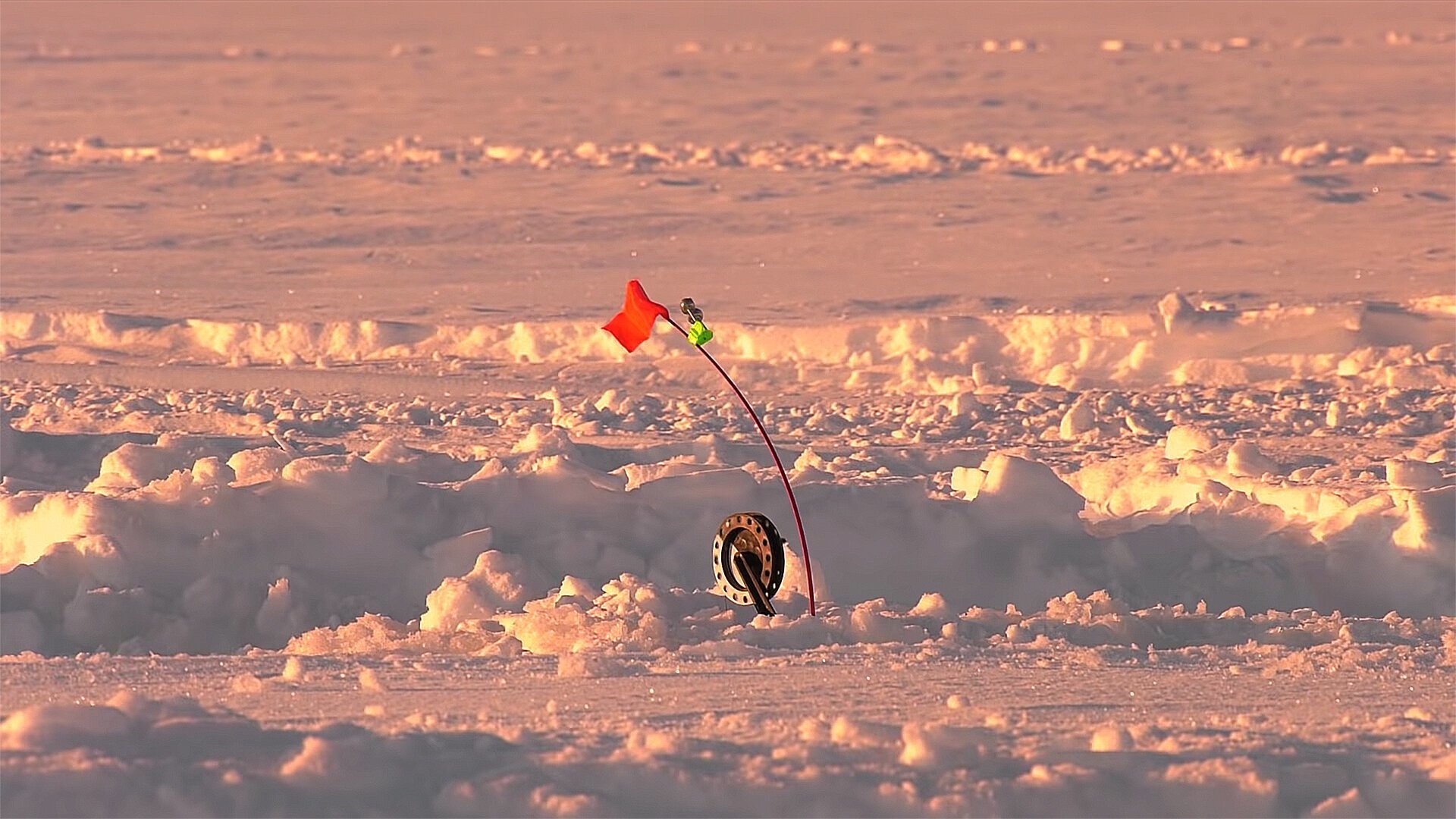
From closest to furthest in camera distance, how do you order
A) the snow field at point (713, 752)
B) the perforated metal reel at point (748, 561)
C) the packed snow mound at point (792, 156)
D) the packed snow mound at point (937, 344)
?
the snow field at point (713, 752)
the perforated metal reel at point (748, 561)
the packed snow mound at point (937, 344)
the packed snow mound at point (792, 156)

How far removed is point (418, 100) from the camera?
30.3 m

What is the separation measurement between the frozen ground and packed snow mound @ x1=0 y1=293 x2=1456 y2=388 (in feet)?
0.15

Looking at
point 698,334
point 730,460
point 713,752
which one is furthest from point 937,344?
point 713,752

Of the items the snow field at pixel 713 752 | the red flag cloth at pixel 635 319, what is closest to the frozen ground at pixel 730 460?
the snow field at pixel 713 752

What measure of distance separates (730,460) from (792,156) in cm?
1245

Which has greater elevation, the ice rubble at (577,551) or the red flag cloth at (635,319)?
the red flag cloth at (635,319)

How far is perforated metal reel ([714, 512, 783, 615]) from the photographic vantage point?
26.8 feet

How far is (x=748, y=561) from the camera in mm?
8328

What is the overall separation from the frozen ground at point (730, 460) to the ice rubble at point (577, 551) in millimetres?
21

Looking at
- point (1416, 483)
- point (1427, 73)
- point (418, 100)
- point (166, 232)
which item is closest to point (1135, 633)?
point (1416, 483)

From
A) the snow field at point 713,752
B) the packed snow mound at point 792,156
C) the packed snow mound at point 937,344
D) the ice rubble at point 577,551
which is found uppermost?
the packed snow mound at point 792,156

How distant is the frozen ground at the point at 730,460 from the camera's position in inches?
271

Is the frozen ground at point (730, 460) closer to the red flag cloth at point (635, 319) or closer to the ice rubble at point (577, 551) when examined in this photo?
the ice rubble at point (577, 551)

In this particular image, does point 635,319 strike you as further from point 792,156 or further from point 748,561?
point 792,156
